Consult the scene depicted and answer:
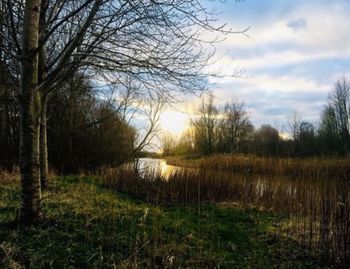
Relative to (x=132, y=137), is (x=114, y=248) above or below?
below

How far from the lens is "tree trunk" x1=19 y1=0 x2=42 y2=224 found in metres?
4.89

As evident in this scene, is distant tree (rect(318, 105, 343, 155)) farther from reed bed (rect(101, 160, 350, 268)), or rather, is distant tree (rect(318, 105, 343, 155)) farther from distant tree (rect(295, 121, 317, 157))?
reed bed (rect(101, 160, 350, 268))

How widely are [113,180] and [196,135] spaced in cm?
3990

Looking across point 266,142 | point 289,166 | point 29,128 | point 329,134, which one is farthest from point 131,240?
point 266,142

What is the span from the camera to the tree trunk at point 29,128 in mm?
4891

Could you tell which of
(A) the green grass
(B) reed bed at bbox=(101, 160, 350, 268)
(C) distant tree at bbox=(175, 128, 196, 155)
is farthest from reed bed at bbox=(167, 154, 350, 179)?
(C) distant tree at bbox=(175, 128, 196, 155)

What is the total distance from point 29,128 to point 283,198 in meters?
6.04

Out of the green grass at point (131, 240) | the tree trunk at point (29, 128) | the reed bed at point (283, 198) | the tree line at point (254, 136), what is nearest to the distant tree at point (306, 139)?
the tree line at point (254, 136)

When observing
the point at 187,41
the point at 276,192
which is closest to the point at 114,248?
the point at 187,41

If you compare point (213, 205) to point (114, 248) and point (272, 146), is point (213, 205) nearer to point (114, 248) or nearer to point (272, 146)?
point (114, 248)

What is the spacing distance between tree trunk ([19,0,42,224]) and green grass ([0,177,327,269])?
27cm

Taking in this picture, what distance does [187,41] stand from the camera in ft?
19.4

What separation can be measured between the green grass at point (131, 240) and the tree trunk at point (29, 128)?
10.8 inches

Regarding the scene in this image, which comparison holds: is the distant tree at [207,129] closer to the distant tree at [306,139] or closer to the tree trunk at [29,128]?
the distant tree at [306,139]
